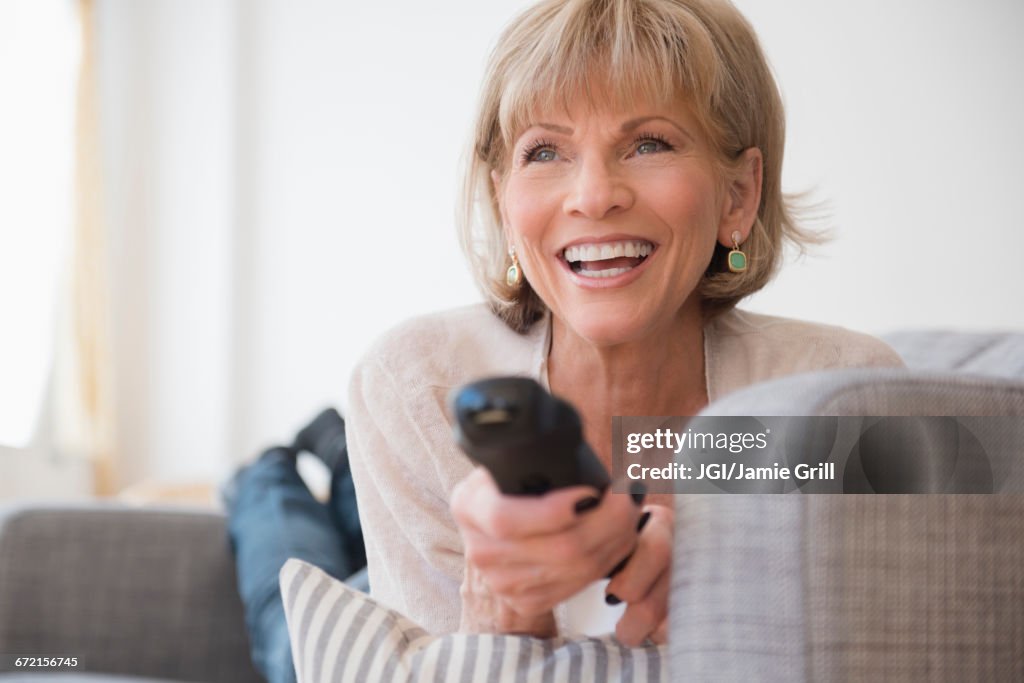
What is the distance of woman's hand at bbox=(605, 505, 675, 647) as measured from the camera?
617 mm

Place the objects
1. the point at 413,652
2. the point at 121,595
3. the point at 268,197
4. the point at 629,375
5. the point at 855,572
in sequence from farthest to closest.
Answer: the point at 268,197
the point at 121,595
the point at 629,375
the point at 413,652
the point at 855,572

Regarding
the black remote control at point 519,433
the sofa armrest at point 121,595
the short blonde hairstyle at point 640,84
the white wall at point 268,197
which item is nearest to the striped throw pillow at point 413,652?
the black remote control at point 519,433

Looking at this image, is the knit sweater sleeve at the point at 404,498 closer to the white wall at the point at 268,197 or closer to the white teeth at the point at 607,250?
the white teeth at the point at 607,250

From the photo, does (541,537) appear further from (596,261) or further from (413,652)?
(596,261)

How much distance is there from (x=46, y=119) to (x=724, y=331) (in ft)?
9.30

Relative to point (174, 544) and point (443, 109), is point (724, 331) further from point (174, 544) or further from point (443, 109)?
point (443, 109)

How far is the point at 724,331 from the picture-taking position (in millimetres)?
1146

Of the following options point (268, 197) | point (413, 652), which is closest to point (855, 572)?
point (413, 652)

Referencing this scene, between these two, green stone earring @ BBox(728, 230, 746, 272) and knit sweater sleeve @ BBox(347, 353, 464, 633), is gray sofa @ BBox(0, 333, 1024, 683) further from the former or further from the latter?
green stone earring @ BBox(728, 230, 746, 272)

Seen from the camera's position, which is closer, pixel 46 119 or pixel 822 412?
pixel 822 412

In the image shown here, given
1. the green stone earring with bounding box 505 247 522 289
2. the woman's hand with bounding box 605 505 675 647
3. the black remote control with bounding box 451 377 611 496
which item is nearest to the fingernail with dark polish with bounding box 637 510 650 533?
the woman's hand with bounding box 605 505 675 647

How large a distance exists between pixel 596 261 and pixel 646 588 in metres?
0.43

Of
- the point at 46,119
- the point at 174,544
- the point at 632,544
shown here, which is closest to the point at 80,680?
the point at 174,544

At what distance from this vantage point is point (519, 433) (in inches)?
Answer: 19.1
